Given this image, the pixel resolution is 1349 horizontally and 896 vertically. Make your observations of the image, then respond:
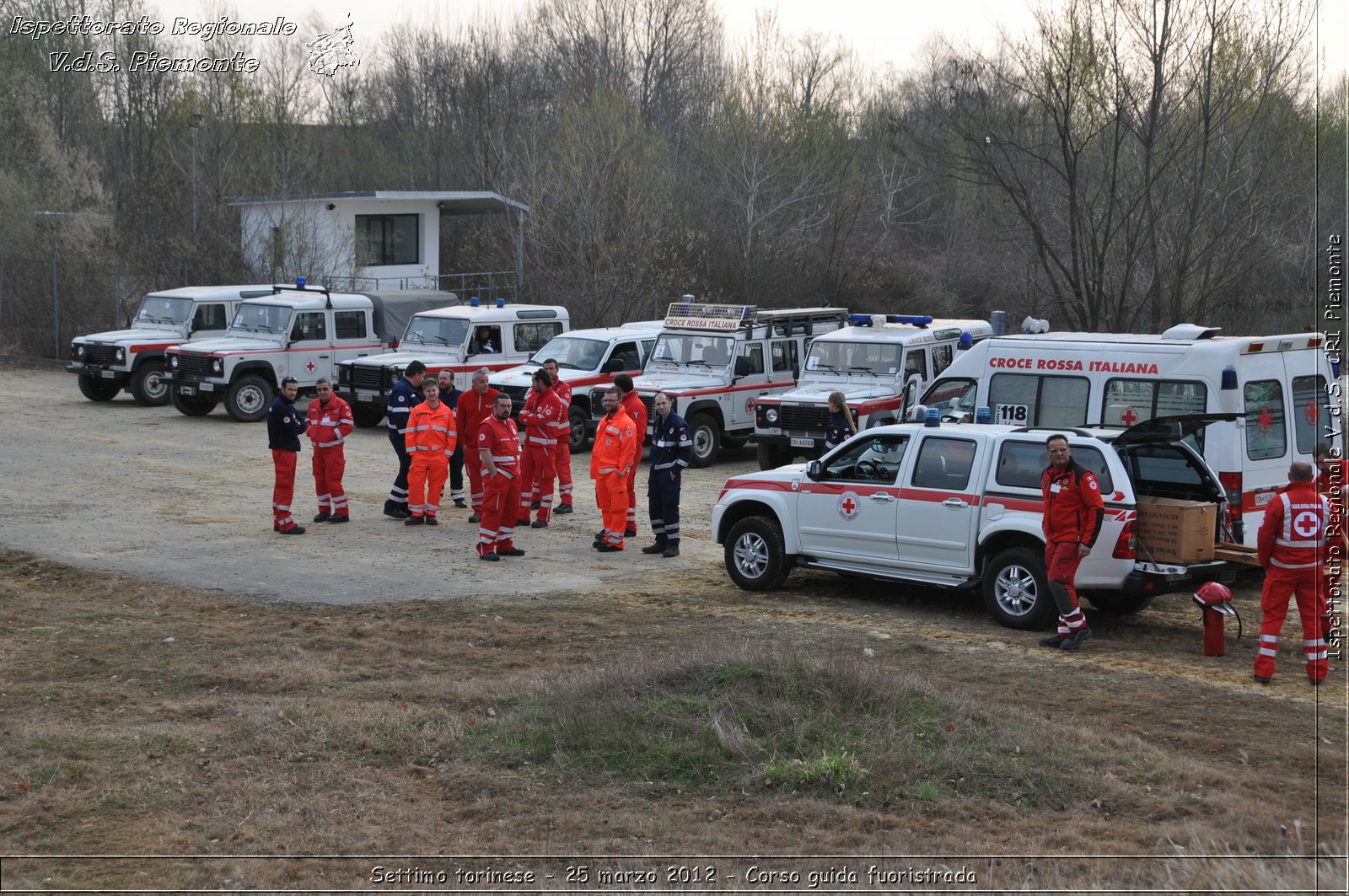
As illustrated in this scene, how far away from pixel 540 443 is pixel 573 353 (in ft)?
23.5

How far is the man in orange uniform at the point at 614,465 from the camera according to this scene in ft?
45.7

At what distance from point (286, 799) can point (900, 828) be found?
3.12 meters

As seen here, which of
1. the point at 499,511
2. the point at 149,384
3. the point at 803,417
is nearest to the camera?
the point at 499,511

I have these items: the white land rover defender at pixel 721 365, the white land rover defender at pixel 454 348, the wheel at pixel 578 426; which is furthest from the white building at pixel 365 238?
the white land rover defender at pixel 721 365

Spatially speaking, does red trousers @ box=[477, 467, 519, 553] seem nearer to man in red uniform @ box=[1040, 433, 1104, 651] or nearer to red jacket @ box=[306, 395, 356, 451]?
red jacket @ box=[306, 395, 356, 451]

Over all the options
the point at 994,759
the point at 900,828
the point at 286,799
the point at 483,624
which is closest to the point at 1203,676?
the point at 994,759

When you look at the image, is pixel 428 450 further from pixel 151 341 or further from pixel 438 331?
pixel 151 341

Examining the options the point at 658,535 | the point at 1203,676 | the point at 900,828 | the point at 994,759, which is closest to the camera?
the point at 900,828

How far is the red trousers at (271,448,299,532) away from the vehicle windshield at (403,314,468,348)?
28.7 ft

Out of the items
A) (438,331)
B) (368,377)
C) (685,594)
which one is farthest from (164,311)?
(685,594)

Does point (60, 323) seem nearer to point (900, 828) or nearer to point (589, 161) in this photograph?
point (589, 161)

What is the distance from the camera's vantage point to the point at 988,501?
35.3 feet

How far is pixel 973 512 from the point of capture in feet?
35.6

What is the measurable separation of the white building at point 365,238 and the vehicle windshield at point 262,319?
9985 mm
